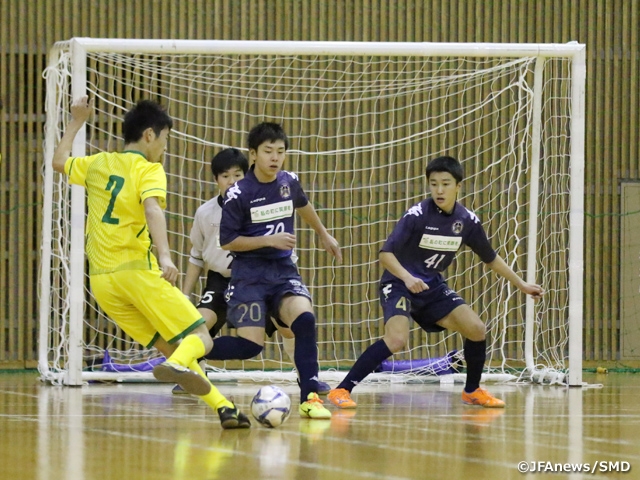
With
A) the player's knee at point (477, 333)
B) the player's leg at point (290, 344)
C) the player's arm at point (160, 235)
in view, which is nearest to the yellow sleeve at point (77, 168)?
the player's arm at point (160, 235)

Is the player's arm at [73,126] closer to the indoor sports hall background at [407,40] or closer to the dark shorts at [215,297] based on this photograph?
the dark shorts at [215,297]

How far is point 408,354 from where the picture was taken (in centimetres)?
1002

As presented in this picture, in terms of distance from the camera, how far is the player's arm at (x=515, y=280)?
239 inches

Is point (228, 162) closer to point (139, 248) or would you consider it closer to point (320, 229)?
point (320, 229)

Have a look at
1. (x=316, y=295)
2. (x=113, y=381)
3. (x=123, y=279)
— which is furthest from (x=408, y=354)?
(x=123, y=279)

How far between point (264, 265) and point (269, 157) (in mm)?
559

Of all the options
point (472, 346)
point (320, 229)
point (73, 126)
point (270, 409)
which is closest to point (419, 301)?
point (472, 346)

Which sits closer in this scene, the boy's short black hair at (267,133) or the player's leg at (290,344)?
the boy's short black hair at (267,133)

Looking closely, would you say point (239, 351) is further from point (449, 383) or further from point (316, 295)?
point (316, 295)

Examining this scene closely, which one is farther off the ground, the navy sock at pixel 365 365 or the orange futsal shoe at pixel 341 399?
the navy sock at pixel 365 365

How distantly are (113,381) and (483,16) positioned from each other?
5243 millimetres

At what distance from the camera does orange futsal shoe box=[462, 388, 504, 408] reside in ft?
19.6

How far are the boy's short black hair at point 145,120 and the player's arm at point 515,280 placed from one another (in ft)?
7.54

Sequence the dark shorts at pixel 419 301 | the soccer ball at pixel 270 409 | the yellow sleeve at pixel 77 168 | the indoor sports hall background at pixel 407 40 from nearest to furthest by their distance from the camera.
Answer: the soccer ball at pixel 270 409 → the yellow sleeve at pixel 77 168 → the dark shorts at pixel 419 301 → the indoor sports hall background at pixel 407 40
